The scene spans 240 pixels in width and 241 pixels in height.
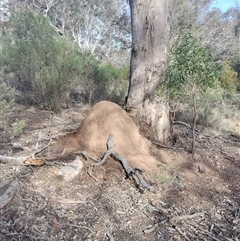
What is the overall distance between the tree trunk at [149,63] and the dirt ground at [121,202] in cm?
46

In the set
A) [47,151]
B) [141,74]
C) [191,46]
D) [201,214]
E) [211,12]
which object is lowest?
[201,214]

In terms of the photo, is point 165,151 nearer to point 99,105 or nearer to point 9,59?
point 99,105

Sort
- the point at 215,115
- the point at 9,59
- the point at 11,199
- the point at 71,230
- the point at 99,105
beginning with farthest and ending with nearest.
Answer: the point at 215,115
the point at 9,59
the point at 99,105
the point at 11,199
the point at 71,230

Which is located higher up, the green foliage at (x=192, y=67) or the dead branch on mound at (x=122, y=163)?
the green foliage at (x=192, y=67)

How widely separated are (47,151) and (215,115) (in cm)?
552

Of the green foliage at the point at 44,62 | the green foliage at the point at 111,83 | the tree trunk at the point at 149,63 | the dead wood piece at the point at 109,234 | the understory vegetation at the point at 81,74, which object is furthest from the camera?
the green foliage at the point at 111,83

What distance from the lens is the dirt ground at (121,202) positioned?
272 centimetres

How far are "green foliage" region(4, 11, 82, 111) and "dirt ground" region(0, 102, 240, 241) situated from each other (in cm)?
253

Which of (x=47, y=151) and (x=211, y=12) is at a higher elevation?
(x=211, y=12)

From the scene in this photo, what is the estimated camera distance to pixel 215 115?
8.06 m

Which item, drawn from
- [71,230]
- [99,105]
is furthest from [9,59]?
[71,230]

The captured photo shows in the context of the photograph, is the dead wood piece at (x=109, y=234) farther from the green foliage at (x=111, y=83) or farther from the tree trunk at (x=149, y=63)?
the green foliage at (x=111, y=83)

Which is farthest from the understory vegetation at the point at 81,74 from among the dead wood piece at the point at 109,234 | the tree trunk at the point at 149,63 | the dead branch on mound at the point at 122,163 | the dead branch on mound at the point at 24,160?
the dead wood piece at the point at 109,234

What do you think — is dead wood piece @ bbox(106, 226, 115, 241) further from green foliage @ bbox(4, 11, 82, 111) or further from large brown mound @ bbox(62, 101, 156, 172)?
green foliage @ bbox(4, 11, 82, 111)
